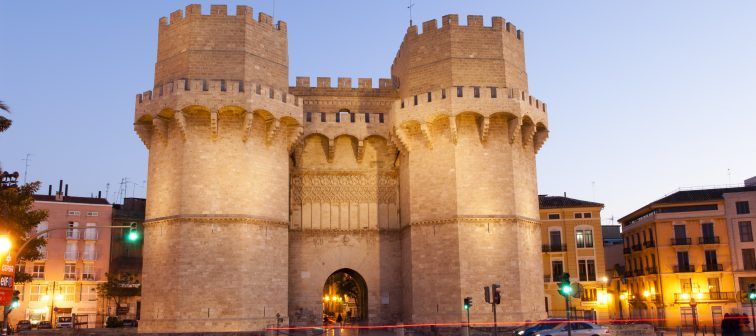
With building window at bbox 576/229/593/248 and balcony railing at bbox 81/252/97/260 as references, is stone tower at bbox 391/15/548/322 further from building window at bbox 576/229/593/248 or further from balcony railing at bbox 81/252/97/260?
balcony railing at bbox 81/252/97/260

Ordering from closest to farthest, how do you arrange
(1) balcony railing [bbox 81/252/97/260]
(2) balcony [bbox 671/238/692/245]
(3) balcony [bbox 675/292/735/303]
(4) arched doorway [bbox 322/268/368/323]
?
(3) balcony [bbox 675/292/735/303]
(2) balcony [bbox 671/238/692/245]
(1) balcony railing [bbox 81/252/97/260]
(4) arched doorway [bbox 322/268/368/323]

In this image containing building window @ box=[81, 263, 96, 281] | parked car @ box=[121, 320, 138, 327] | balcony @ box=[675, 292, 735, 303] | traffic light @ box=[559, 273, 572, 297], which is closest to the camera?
traffic light @ box=[559, 273, 572, 297]

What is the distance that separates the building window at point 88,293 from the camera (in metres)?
49.8

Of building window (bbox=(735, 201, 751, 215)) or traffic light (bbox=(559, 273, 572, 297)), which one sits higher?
building window (bbox=(735, 201, 751, 215))

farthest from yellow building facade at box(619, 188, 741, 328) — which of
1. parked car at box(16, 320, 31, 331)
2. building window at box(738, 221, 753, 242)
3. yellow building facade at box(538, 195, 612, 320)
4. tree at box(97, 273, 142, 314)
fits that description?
parked car at box(16, 320, 31, 331)

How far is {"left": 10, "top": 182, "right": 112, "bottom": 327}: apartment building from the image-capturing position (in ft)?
157

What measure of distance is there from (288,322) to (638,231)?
101 ft

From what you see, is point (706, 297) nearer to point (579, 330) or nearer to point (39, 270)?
point (579, 330)

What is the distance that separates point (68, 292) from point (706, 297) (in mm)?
42269

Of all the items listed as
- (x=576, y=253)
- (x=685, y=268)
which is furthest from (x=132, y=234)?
(x=685, y=268)

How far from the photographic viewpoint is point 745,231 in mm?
44250

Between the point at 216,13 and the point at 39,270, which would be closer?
the point at 216,13

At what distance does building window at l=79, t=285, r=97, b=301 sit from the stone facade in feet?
78.9

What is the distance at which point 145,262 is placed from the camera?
28859mm
